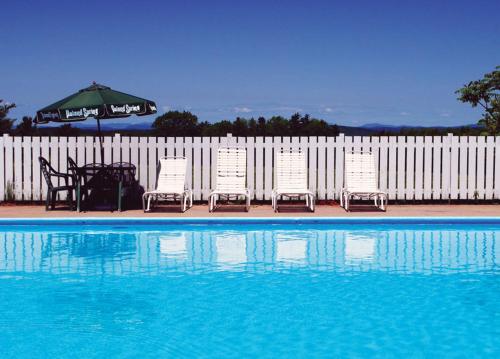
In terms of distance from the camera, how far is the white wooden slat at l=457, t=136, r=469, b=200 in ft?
40.3

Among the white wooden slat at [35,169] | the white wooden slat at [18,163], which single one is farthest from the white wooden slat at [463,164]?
the white wooden slat at [18,163]

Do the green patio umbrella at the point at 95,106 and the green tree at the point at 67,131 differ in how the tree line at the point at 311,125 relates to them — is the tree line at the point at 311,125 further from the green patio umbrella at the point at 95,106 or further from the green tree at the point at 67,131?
the green patio umbrella at the point at 95,106

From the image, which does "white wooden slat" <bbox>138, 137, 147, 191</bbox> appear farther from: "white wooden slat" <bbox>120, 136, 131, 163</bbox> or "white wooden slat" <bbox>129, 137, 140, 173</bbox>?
"white wooden slat" <bbox>120, 136, 131, 163</bbox>

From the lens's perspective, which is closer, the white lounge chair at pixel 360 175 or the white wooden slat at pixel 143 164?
the white lounge chair at pixel 360 175

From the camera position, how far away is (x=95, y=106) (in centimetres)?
1075

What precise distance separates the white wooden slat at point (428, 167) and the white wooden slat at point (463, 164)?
55 cm

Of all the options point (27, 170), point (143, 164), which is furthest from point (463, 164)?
point (27, 170)

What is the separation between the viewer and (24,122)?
21.5m

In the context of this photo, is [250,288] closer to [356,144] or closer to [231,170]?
[231,170]

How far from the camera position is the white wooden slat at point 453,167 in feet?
40.3

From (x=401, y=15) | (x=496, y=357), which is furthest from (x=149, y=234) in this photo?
(x=401, y=15)

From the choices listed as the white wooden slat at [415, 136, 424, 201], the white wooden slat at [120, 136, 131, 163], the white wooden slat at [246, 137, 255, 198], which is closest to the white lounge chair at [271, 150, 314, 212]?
the white wooden slat at [246, 137, 255, 198]

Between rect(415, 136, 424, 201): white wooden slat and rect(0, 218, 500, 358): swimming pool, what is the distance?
7.34 ft

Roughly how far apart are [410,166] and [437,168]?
494mm
